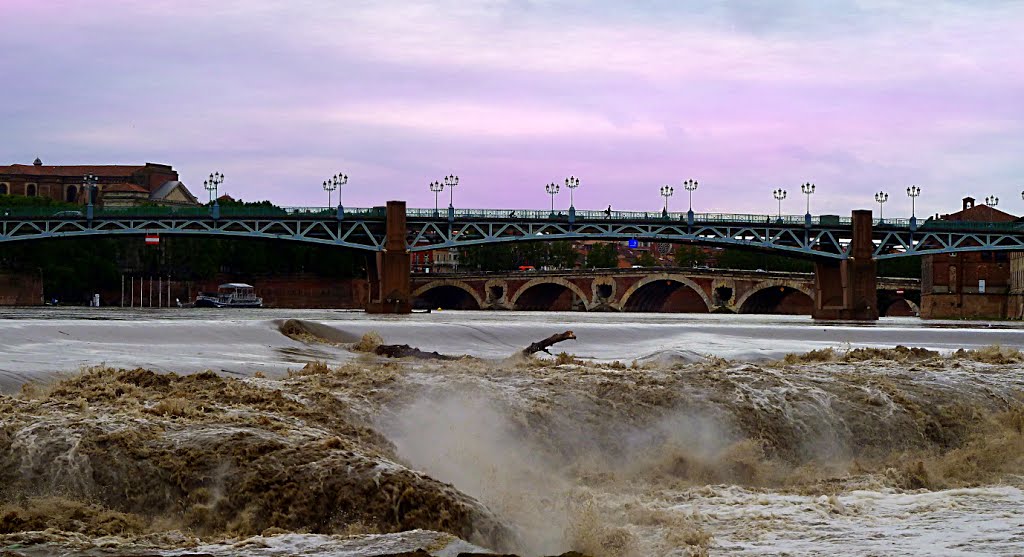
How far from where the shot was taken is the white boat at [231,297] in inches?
4668

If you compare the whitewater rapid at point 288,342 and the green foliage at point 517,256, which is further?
the green foliage at point 517,256

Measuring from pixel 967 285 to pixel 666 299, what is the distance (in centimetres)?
3366

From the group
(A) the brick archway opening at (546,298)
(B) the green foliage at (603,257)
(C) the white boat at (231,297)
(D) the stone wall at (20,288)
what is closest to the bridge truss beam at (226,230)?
(D) the stone wall at (20,288)

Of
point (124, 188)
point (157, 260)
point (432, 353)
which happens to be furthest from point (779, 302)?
point (432, 353)

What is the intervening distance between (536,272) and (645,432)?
377ft

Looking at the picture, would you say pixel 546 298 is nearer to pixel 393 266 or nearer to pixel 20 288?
pixel 393 266

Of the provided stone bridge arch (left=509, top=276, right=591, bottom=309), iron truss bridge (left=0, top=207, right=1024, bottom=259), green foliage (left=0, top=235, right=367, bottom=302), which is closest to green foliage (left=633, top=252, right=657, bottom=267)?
stone bridge arch (left=509, top=276, right=591, bottom=309)

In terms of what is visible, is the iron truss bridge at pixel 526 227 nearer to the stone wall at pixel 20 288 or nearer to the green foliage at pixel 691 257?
the stone wall at pixel 20 288

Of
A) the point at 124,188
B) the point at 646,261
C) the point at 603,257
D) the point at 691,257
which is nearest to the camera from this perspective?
the point at 124,188

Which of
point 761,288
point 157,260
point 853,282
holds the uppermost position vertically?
point 157,260

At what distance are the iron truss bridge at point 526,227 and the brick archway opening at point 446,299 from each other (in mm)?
39706

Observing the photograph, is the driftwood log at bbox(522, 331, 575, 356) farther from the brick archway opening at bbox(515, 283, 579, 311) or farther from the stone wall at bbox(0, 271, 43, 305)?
the brick archway opening at bbox(515, 283, 579, 311)

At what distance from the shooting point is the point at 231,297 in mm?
121250

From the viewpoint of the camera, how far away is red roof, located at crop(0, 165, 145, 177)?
17562cm
